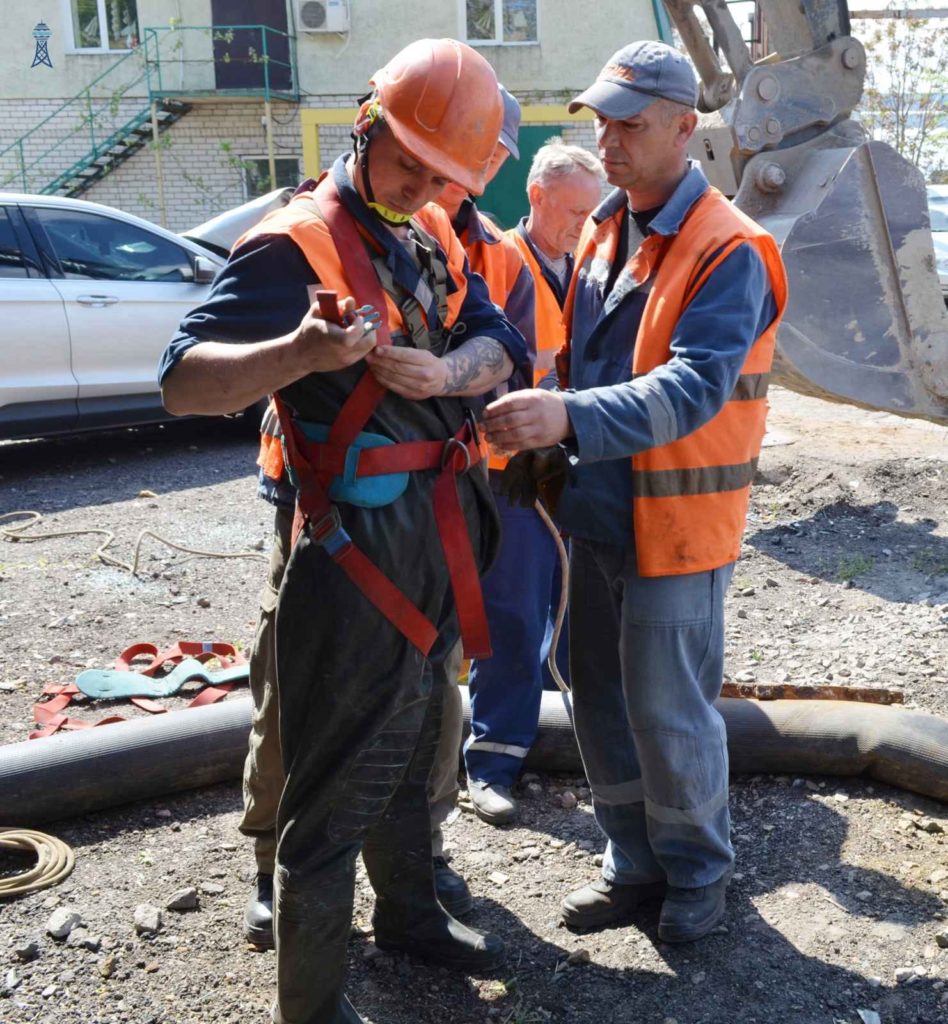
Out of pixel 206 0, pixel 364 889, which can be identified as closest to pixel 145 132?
pixel 206 0

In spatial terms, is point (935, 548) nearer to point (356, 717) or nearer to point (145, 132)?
point (356, 717)

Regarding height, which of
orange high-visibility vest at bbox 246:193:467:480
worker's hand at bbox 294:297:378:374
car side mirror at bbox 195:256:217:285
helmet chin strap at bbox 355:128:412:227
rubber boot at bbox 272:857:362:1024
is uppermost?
helmet chin strap at bbox 355:128:412:227

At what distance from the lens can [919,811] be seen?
364 cm

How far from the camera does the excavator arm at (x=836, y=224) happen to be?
5691mm

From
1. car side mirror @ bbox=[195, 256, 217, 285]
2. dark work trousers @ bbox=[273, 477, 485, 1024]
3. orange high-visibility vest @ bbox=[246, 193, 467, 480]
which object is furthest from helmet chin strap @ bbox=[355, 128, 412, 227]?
car side mirror @ bbox=[195, 256, 217, 285]

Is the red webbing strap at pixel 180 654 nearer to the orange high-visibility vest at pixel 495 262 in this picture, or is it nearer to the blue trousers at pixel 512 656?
the blue trousers at pixel 512 656

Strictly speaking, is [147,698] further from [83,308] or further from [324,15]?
[324,15]

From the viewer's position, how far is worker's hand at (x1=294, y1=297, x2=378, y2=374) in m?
1.93

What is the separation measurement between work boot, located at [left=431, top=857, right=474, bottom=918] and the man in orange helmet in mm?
641

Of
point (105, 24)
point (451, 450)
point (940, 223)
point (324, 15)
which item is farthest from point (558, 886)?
point (105, 24)

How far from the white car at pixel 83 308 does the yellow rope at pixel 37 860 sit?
503cm

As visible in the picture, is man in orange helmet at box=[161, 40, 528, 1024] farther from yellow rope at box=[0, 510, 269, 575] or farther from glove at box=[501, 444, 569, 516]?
Answer: yellow rope at box=[0, 510, 269, 575]

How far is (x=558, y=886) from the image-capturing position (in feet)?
11.0

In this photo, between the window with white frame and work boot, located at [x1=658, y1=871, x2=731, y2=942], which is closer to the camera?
work boot, located at [x1=658, y1=871, x2=731, y2=942]
